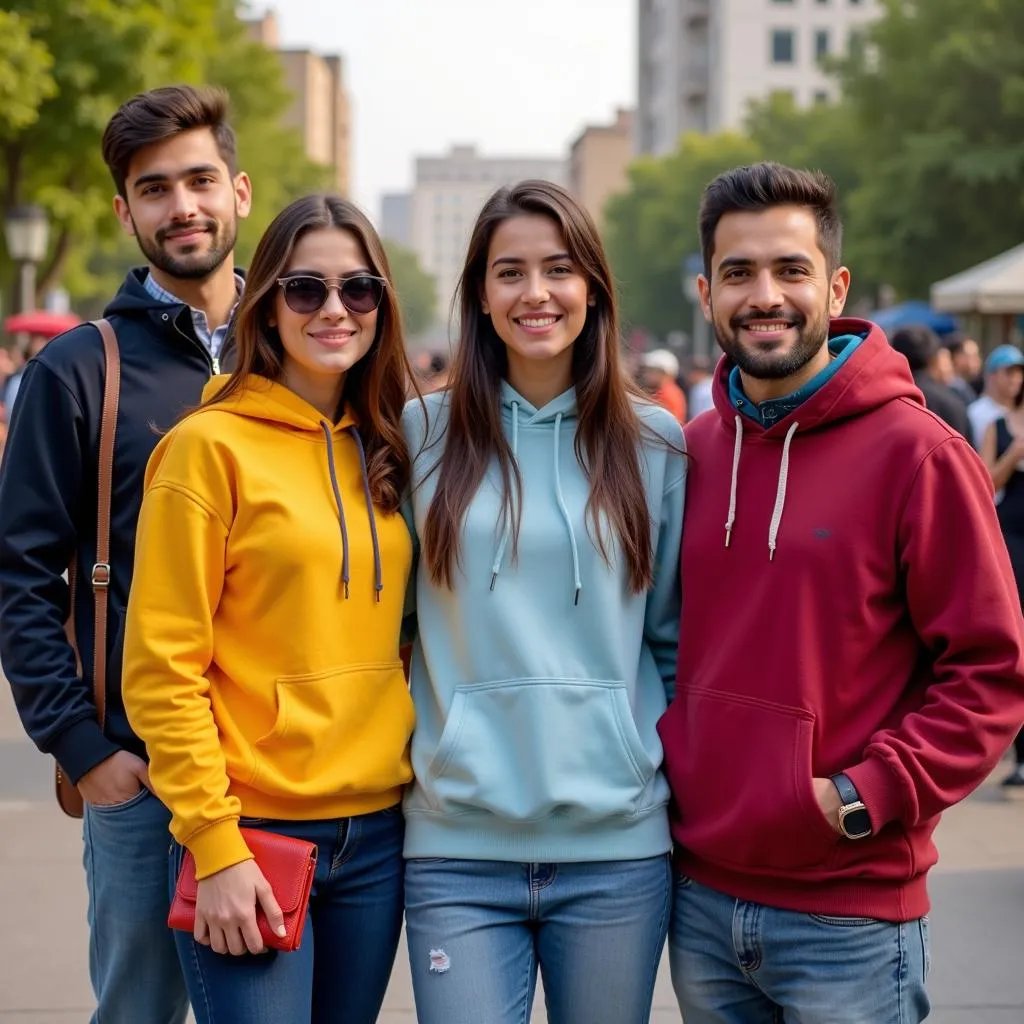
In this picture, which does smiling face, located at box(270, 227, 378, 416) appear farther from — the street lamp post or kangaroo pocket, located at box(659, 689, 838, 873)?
the street lamp post

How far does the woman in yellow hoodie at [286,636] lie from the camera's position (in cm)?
288

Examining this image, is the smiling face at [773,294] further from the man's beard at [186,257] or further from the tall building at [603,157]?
the tall building at [603,157]

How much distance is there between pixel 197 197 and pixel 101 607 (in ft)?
3.05

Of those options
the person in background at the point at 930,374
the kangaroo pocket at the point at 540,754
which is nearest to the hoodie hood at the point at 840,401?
the kangaroo pocket at the point at 540,754

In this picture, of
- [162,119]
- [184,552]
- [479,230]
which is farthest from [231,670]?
[162,119]

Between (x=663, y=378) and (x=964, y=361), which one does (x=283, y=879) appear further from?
(x=663, y=378)

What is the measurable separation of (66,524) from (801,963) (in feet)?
5.46

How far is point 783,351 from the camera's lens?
3.03m

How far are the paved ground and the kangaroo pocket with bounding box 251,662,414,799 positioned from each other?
2.08 meters

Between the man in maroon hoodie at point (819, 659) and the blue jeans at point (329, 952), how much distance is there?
0.57 metres

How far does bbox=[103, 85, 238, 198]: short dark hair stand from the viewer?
3.50 metres

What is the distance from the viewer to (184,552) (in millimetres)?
2881

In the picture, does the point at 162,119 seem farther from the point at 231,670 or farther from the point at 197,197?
the point at 231,670

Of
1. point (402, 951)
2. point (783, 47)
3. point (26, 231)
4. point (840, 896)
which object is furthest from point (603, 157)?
point (840, 896)
